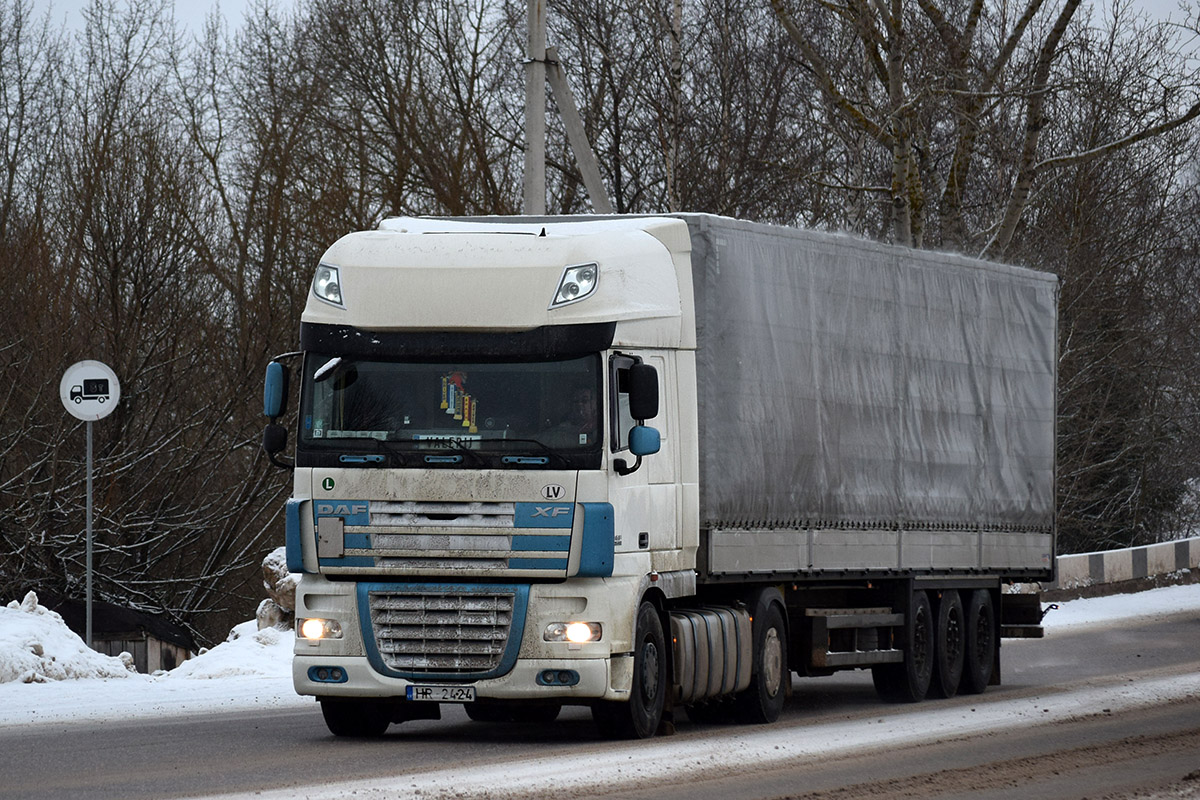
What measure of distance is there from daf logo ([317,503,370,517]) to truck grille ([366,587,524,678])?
21.5 inches

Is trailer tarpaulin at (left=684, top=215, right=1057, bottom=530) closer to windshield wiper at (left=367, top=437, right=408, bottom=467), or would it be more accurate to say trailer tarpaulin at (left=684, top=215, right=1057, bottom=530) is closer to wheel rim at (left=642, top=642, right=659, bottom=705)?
wheel rim at (left=642, top=642, right=659, bottom=705)

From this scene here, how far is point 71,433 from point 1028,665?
12.2 metres

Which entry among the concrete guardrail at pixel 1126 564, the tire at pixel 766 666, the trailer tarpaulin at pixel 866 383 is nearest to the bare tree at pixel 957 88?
the concrete guardrail at pixel 1126 564

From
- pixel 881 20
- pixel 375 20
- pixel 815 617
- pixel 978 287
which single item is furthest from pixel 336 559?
pixel 375 20

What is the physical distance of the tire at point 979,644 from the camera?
60.2ft

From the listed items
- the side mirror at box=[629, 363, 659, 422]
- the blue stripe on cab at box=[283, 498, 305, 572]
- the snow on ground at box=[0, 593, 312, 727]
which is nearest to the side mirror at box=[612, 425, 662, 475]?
the side mirror at box=[629, 363, 659, 422]

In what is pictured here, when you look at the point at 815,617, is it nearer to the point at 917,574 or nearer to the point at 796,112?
the point at 917,574

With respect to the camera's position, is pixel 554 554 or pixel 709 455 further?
pixel 709 455

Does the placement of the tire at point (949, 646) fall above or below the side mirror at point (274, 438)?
below

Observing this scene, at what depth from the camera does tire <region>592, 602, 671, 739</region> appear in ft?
42.2

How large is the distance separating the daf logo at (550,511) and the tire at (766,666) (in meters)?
2.89

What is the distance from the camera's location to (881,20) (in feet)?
109

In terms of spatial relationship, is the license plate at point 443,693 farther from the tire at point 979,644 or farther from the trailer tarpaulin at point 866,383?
the tire at point 979,644

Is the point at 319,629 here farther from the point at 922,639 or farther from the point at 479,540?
the point at 922,639
